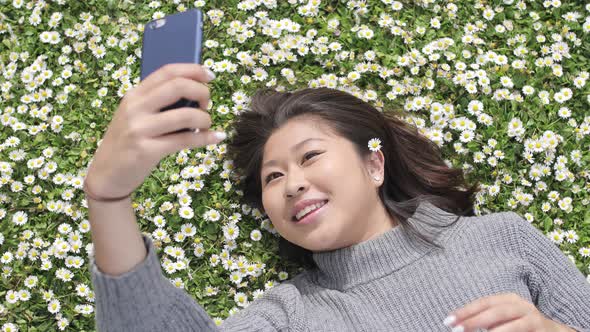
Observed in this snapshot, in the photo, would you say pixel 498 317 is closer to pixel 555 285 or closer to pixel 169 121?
pixel 555 285

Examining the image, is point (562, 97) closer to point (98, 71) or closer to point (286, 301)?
point (286, 301)

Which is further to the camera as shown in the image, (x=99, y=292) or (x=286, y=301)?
(x=286, y=301)

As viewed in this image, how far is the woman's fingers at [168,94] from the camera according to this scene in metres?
1.52

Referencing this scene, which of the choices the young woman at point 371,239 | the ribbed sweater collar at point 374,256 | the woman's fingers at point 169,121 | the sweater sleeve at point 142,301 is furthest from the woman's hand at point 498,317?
the woman's fingers at point 169,121

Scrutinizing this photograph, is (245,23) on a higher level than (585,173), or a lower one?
higher

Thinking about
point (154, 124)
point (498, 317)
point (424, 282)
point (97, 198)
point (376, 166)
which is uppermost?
point (154, 124)

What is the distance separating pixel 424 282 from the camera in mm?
2426

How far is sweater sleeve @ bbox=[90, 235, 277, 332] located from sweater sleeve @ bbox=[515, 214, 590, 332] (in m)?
1.29

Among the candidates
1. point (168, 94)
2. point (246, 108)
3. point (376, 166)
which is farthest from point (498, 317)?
point (246, 108)

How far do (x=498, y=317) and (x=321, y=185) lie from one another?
2.60ft

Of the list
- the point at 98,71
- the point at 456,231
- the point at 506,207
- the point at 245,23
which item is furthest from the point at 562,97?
the point at 98,71

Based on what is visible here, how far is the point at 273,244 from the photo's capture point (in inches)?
115

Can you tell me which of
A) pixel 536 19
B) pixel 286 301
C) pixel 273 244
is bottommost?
pixel 273 244

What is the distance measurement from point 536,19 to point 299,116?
150 cm
